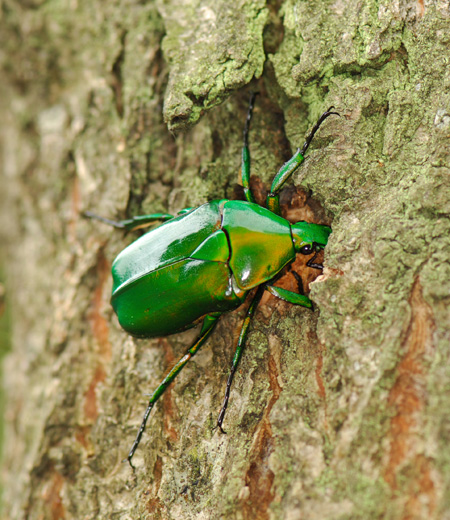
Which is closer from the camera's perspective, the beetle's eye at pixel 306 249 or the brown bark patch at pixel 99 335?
the beetle's eye at pixel 306 249

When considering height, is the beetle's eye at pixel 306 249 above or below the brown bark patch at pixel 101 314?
above

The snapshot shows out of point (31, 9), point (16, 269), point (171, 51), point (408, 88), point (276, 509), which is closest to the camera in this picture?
point (276, 509)

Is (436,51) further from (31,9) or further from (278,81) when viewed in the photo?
(31,9)

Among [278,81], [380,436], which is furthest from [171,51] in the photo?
[380,436]

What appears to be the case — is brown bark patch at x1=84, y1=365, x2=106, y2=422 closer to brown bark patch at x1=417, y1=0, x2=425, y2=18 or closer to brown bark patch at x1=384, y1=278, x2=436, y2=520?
brown bark patch at x1=384, y1=278, x2=436, y2=520

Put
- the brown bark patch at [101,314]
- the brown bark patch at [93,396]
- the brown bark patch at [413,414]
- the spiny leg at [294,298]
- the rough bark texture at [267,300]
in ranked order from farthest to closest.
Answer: the brown bark patch at [101,314] → the brown bark patch at [93,396] → the spiny leg at [294,298] → the rough bark texture at [267,300] → the brown bark patch at [413,414]

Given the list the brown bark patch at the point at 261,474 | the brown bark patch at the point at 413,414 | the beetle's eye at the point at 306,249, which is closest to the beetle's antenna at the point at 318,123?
the beetle's eye at the point at 306,249

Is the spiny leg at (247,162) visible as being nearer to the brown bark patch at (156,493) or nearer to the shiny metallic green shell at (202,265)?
the shiny metallic green shell at (202,265)

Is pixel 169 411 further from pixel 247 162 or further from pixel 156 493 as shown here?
pixel 247 162
